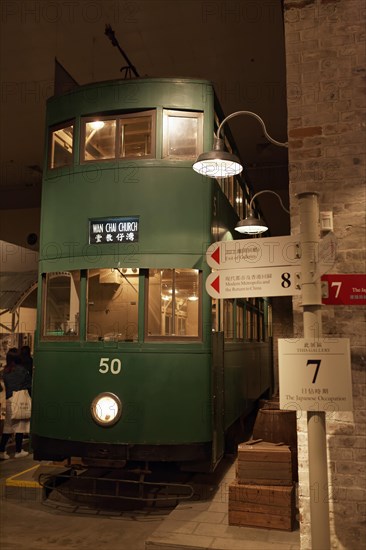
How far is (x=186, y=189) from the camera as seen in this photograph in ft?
24.1

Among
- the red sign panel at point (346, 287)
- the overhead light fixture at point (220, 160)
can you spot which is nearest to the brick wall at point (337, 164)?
the red sign panel at point (346, 287)

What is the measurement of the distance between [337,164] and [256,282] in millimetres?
1511

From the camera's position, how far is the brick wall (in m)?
4.40

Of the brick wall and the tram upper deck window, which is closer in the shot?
the brick wall

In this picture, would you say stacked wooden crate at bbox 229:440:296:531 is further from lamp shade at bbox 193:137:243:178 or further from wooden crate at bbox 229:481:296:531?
lamp shade at bbox 193:137:243:178

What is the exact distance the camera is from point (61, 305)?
767cm

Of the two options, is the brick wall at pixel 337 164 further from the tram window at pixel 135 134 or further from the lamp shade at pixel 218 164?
the tram window at pixel 135 134

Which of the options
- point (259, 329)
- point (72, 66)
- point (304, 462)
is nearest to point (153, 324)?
point (304, 462)

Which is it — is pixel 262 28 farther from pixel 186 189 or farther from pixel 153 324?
pixel 153 324

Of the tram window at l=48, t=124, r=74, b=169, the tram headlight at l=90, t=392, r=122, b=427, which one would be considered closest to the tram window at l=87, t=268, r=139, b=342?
the tram headlight at l=90, t=392, r=122, b=427

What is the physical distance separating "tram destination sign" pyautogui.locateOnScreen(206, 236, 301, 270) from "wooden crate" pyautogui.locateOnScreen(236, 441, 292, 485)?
2934 mm

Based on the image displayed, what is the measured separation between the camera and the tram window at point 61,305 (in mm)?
7520

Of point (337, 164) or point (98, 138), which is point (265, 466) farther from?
point (98, 138)

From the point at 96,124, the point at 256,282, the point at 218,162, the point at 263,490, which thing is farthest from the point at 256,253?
the point at 96,124
